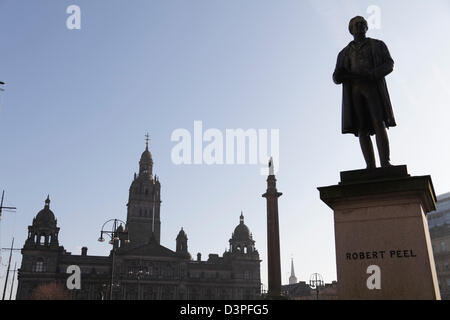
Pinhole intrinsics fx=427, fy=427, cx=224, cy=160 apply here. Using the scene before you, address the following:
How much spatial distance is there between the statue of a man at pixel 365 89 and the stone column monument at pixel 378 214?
1 cm

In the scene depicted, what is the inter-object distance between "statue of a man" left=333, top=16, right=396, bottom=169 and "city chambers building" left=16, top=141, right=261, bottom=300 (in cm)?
6718

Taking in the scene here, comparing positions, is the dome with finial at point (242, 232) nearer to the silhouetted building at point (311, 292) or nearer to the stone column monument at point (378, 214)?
the silhouetted building at point (311, 292)

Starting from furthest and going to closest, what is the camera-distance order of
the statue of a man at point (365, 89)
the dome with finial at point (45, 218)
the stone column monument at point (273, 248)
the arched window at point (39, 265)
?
the dome with finial at point (45, 218) → the arched window at point (39, 265) → the stone column monument at point (273, 248) → the statue of a man at point (365, 89)

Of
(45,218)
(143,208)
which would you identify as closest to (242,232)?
(143,208)

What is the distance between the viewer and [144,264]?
3179 inches

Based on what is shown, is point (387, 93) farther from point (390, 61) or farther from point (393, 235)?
point (393, 235)

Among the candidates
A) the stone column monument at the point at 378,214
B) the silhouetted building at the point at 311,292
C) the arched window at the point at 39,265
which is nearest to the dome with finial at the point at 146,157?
the arched window at the point at 39,265

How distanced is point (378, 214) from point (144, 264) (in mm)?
79465

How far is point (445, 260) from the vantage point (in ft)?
178

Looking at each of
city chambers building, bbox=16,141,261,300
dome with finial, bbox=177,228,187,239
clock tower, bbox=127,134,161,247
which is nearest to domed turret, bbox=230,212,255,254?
city chambers building, bbox=16,141,261,300

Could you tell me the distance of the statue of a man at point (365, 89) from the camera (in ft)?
20.5

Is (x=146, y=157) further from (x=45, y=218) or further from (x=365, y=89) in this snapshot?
(x=365, y=89)

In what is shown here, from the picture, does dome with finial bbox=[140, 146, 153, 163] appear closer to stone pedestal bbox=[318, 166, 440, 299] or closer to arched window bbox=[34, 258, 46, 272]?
arched window bbox=[34, 258, 46, 272]

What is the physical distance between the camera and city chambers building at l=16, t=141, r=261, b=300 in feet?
Answer: 250
